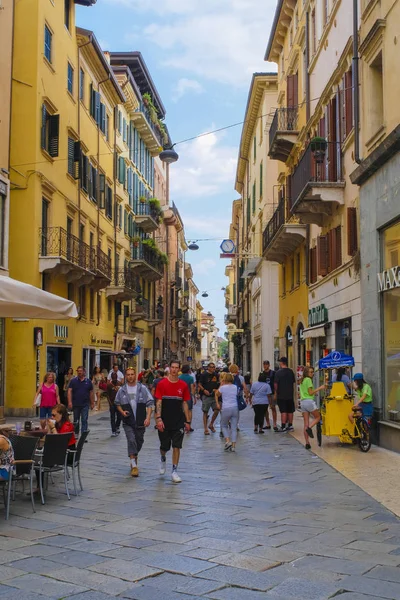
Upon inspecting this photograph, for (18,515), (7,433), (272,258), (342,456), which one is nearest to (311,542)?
(18,515)

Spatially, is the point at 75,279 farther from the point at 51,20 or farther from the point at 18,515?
the point at 18,515

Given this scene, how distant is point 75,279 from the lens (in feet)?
89.2

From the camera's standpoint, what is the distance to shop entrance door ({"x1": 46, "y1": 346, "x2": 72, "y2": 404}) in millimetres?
25641

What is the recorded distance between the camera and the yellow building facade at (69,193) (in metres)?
23.4

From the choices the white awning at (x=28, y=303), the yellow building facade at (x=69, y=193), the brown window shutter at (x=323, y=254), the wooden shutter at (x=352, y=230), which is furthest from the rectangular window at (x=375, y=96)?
the yellow building facade at (x=69, y=193)

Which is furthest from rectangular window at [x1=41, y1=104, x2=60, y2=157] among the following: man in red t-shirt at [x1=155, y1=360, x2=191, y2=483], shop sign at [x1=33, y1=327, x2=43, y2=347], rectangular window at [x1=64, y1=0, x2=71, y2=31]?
man in red t-shirt at [x1=155, y1=360, x2=191, y2=483]

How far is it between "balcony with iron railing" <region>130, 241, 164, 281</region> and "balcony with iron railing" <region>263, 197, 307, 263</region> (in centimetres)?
1354

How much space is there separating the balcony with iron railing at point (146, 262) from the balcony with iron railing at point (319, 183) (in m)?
22.4

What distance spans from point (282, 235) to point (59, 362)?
9.44 meters

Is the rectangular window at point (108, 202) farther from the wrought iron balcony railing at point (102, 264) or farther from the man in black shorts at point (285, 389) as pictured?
the man in black shorts at point (285, 389)

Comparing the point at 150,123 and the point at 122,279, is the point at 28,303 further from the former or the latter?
the point at 150,123

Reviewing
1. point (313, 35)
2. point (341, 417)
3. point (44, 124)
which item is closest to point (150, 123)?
point (44, 124)

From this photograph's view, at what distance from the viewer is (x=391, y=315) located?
1385 cm

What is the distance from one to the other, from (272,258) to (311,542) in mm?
24198
